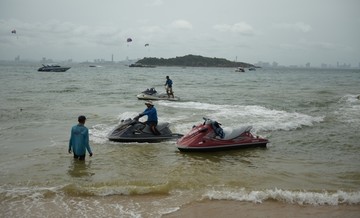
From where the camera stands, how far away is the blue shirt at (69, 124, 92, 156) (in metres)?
9.00

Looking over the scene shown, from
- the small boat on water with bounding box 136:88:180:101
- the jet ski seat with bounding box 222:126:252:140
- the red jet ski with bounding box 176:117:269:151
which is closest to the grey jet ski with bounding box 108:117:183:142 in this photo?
the red jet ski with bounding box 176:117:269:151

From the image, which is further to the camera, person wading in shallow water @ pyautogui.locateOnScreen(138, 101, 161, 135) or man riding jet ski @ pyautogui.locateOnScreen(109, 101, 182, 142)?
man riding jet ski @ pyautogui.locateOnScreen(109, 101, 182, 142)

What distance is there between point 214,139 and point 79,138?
4.11 meters

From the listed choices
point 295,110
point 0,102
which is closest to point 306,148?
point 295,110

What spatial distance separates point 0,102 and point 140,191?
780 inches

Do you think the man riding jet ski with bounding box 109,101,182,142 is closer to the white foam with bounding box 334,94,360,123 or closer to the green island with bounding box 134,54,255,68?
the white foam with bounding box 334,94,360,123

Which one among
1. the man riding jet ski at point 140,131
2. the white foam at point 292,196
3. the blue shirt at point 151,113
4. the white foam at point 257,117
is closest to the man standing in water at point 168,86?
the white foam at point 257,117

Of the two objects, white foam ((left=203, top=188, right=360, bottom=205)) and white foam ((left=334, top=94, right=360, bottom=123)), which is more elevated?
white foam ((left=334, top=94, right=360, bottom=123))

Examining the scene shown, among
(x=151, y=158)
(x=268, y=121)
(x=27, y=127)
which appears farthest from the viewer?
(x=268, y=121)

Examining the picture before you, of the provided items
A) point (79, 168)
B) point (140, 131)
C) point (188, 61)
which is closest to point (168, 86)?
point (140, 131)

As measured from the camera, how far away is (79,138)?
9.06 m

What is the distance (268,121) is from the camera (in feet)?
56.4

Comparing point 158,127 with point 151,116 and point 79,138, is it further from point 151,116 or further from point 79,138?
point 79,138

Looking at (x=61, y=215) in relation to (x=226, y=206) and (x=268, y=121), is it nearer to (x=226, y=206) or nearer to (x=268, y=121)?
(x=226, y=206)
